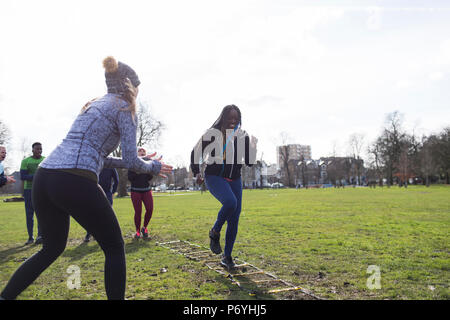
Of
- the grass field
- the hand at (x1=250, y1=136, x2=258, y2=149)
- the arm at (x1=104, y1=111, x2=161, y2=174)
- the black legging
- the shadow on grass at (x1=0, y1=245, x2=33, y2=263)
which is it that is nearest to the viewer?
the black legging

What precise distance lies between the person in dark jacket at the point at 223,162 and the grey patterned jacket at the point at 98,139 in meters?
1.92

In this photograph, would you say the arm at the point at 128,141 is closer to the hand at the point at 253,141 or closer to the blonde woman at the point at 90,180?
the blonde woman at the point at 90,180

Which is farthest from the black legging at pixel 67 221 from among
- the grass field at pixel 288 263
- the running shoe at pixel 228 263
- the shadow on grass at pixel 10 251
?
the shadow on grass at pixel 10 251

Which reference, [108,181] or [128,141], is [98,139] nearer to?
[128,141]

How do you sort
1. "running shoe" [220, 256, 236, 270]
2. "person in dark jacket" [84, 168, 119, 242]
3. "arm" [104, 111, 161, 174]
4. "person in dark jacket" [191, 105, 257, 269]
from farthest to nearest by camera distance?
"person in dark jacket" [84, 168, 119, 242] < "running shoe" [220, 256, 236, 270] < "person in dark jacket" [191, 105, 257, 269] < "arm" [104, 111, 161, 174]

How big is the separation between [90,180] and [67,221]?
56cm

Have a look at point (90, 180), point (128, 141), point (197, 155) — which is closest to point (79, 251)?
point (197, 155)

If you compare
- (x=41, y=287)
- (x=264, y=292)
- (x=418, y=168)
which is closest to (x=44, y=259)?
(x=41, y=287)

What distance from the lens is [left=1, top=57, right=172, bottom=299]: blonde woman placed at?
2453 mm

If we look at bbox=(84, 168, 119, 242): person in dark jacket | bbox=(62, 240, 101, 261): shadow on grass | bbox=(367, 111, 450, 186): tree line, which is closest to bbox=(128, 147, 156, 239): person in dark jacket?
bbox=(84, 168, 119, 242): person in dark jacket

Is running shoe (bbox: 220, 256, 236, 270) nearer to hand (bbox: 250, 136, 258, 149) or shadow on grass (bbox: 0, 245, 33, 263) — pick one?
hand (bbox: 250, 136, 258, 149)

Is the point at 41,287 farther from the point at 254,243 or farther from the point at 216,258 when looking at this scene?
the point at 254,243

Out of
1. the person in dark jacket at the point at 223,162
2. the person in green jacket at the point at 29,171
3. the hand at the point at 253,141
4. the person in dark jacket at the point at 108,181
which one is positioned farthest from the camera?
the person in dark jacket at the point at 108,181

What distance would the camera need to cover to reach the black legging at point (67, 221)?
2445 millimetres
